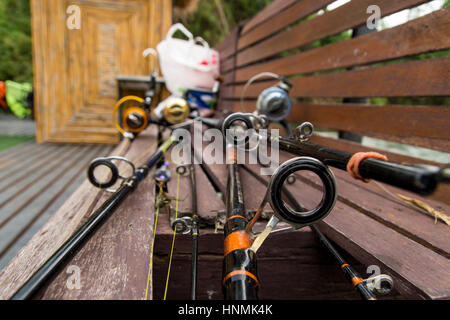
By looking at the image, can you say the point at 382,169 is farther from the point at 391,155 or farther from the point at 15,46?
the point at 15,46

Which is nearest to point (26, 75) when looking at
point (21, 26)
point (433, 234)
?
point (21, 26)

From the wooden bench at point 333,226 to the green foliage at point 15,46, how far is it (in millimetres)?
9797

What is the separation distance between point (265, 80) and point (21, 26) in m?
9.89

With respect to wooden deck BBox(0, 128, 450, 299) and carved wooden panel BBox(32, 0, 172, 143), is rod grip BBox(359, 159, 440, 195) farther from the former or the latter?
carved wooden panel BBox(32, 0, 172, 143)

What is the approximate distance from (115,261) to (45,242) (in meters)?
0.33

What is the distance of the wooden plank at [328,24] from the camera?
1564mm

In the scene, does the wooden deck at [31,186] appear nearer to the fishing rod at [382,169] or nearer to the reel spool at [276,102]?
the fishing rod at [382,169]

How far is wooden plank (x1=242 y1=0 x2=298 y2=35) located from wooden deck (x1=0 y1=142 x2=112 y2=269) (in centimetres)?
251

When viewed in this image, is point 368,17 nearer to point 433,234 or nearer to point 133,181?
point 433,234

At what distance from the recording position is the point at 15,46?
29.3ft

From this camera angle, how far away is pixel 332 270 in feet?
3.79

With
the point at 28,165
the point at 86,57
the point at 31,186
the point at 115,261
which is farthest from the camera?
the point at 86,57

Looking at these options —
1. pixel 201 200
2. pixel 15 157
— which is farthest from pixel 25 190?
pixel 201 200

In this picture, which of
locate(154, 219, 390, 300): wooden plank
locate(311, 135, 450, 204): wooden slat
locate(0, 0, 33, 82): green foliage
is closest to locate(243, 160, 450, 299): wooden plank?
locate(154, 219, 390, 300): wooden plank
